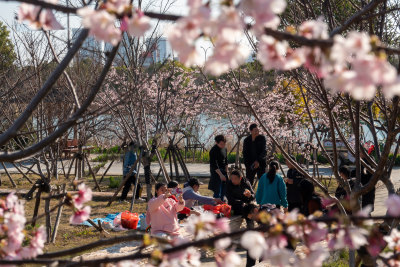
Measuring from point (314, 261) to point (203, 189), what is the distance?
11.6 m

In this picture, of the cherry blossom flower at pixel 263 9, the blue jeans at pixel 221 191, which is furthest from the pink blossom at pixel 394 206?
the blue jeans at pixel 221 191

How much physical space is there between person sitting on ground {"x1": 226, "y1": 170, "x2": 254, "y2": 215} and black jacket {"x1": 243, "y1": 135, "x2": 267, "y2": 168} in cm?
163

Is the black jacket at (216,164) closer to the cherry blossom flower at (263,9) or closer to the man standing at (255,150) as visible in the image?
the man standing at (255,150)

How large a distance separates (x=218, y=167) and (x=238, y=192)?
2.20 meters

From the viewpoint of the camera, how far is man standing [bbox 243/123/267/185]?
937 centimetres

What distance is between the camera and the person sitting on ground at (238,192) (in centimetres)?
752

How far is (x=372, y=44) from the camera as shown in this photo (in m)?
1.25

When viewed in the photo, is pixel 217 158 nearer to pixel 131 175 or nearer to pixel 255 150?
pixel 255 150

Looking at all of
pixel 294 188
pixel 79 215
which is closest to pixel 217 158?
pixel 294 188

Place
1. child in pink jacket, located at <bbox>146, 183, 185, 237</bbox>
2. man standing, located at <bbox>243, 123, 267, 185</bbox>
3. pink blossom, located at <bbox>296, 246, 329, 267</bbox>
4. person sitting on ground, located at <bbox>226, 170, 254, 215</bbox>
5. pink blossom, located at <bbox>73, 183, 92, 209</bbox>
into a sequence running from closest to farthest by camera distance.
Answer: pink blossom, located at <bbox>296, 246, 329, 267</bbox> → pink blossom, located at <bbox>73, 183, 92, 209</bbox> → child in pink jacket, located at <bbox>146, 183, 185, 237</bbox> → person sitting on ground, located at <bbox>226, 170, 254, 215</bbox> → man standing, located at <bbox>243, 123, 267, 185</bbox>

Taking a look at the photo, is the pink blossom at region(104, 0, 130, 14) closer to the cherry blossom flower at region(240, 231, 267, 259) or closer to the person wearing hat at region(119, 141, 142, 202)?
the cherry blossom flower at region(240, 231, 267, 259)

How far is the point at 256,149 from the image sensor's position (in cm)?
946

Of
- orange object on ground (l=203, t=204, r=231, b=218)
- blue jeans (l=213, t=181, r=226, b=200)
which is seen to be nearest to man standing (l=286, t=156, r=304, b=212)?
orange object on ground (l=203, t=204, r=231, b=218)

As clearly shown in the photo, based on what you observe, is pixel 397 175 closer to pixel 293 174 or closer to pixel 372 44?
pixel 293 174
